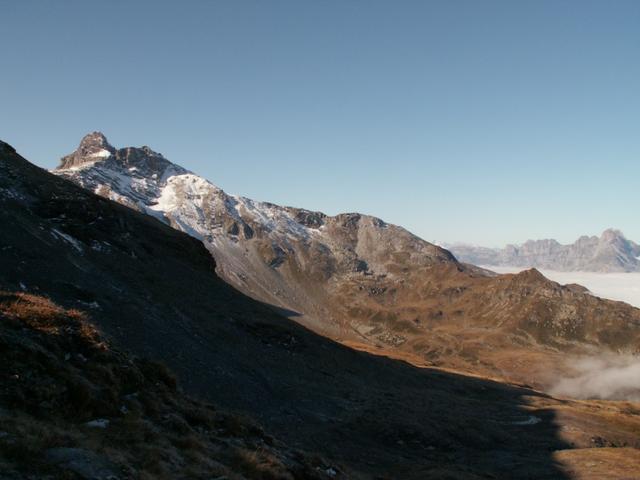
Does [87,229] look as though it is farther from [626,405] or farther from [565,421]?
[626,405]

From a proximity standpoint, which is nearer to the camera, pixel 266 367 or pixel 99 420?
pixel 99 420

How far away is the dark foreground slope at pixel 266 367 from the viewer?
46156 millimetres

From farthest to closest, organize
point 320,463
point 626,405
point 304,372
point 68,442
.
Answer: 1. point 626,405
2. point 304,372
3. point 320,463
4. point 68,442

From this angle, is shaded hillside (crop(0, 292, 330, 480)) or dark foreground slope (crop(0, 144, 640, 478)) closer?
shaded hillside (crop(0, 292, 330, 480))

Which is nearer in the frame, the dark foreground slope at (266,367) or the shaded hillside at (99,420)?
the shaded hillside at (99,420)

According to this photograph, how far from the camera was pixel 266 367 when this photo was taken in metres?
64.1

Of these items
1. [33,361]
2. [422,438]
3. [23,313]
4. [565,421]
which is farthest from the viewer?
[565,421]

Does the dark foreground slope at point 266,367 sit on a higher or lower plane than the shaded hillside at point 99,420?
lower

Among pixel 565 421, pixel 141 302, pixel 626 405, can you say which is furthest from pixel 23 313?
pixel 626 405

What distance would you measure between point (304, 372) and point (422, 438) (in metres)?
21.5

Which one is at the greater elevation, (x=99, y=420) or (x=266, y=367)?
(x=99, y=420)

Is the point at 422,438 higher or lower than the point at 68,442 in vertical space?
lower

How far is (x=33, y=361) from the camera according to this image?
17.9 meters

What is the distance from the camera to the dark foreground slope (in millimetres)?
46156
